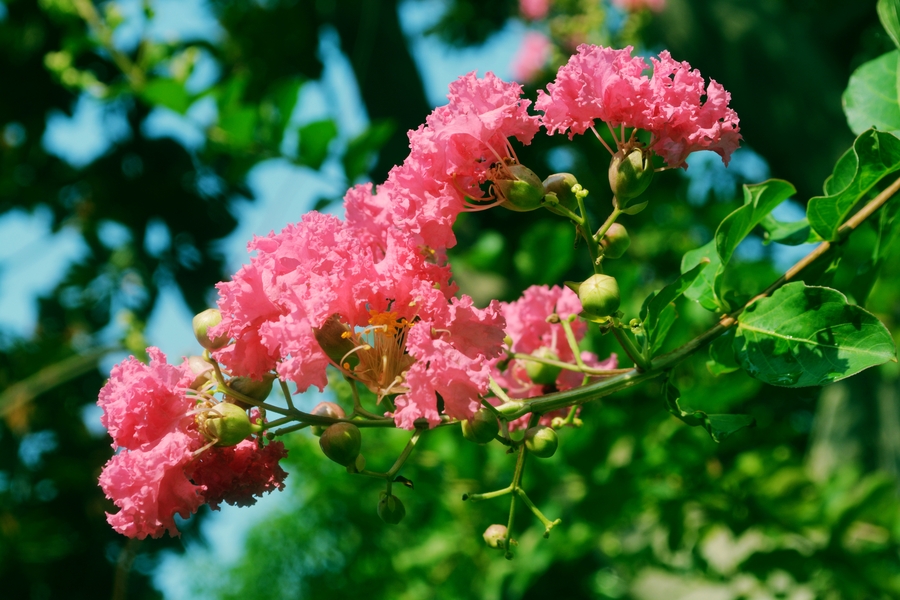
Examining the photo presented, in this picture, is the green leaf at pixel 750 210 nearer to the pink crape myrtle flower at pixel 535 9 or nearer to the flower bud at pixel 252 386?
the flower bud at pixel 252 386

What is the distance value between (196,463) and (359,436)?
0.49ft

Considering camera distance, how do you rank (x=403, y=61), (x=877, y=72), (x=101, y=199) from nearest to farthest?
(x=877, y=72)
(x=403, y=61)
(x=101, y=199)

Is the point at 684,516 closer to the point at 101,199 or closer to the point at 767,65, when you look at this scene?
the point at 767,65

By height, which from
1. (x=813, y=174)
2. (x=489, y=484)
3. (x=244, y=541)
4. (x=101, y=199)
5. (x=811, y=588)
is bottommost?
(x=244, y=541)

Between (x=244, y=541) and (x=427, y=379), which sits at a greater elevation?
(x=427, y=379)

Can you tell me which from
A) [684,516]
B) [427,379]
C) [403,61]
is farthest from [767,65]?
[427,379]

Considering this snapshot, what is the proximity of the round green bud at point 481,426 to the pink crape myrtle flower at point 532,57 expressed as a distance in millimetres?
3489

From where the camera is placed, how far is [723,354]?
2.64 ft

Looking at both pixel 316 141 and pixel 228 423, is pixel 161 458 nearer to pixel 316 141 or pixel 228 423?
pixel 228 423

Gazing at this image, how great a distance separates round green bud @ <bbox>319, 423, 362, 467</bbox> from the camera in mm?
657

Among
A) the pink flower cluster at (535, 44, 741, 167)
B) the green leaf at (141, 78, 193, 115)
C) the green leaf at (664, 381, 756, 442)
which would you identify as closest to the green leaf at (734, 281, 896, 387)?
the green leaf at (664, 381, 756, 442)

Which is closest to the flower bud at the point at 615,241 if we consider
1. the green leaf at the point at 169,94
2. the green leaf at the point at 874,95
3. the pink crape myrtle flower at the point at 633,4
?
the green leaf at the point at 874,95

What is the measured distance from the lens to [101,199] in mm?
3061

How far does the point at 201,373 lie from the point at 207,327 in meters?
0.04
